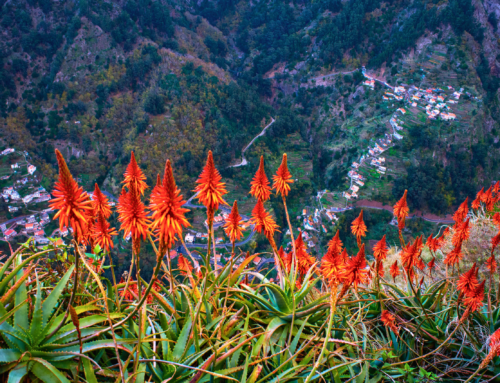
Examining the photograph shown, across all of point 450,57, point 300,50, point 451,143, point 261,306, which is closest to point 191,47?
point 300,50

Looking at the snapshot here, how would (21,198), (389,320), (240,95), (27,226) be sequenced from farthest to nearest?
1. (240,95)
2. (21,198)
3. (27,226)
4. (389,320)

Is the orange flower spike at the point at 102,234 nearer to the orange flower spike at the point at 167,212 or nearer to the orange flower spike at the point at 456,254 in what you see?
the orange flower spike at the point at 167,212

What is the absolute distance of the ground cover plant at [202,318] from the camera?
249 cm

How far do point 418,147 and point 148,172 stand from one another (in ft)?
141

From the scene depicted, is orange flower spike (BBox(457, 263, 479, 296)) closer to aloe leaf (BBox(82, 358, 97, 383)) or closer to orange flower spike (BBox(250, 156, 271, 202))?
orange flower spike (BBox(250, 156, 271, 202))

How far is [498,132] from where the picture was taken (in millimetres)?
50688

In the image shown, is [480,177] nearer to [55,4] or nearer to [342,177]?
[342,177]

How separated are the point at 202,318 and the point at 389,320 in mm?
2310

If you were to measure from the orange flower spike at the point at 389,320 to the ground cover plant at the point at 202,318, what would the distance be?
0.04ft

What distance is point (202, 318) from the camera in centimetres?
334

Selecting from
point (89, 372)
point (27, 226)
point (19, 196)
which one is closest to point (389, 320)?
point (89, 372)

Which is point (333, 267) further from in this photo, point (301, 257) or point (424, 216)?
point (424, 216)

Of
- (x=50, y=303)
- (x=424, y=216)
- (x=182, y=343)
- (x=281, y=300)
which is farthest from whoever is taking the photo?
(x=424, y=216)

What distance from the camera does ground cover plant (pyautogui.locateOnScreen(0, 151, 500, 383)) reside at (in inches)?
98.2
